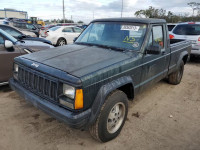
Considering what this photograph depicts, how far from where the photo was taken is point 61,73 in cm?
213

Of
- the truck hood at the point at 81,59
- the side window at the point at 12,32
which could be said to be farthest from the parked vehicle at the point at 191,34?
the side window at the point at 12,32

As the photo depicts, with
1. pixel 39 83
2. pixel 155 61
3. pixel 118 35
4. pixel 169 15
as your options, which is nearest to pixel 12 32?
pixel 118 35

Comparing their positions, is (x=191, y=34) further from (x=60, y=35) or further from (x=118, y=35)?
(x=60, y=35)

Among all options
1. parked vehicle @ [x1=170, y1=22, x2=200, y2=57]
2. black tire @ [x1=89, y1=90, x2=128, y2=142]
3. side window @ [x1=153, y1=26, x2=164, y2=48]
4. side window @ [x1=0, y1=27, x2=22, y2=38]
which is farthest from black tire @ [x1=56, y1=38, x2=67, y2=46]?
black tire @ [x1=89, y1=90, x2=128, y2=142]

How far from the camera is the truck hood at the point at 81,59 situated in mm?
2256

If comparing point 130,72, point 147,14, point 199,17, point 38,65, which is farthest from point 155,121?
point 147,14

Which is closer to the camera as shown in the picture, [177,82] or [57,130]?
[57,130]

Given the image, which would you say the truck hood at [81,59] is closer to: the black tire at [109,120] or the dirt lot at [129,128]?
the black tire at [109,120]

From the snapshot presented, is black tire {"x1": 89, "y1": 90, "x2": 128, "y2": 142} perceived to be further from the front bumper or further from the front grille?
the front grille

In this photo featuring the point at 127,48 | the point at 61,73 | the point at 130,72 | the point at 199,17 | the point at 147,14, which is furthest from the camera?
the point at 147,14

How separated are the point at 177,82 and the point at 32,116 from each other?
417 centimetres

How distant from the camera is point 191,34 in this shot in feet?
24.3

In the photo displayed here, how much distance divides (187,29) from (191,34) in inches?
12.9

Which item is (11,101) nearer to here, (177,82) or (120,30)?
(120,30)
